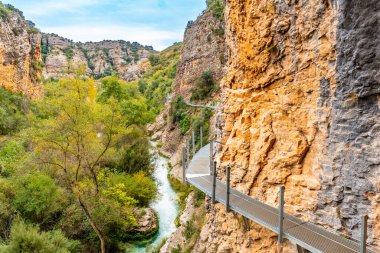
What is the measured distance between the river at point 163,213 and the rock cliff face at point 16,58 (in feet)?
59.6

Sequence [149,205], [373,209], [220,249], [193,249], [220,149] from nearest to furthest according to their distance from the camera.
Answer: [373,209] → [220,249] → [220,149] → [193,249] → [149,205]

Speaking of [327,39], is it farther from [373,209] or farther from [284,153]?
[373,209]

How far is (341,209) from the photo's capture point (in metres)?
5.62

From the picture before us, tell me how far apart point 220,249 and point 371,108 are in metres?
5.98

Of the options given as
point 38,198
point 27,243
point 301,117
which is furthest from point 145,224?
point 301,117

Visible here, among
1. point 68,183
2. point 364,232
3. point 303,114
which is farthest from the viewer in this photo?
point 68,183

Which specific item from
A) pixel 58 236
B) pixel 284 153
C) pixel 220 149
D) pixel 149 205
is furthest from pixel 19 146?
pixel 284 153

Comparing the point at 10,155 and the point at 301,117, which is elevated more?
the point at 301,117

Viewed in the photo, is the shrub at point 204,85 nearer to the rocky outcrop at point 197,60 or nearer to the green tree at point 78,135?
the rocky outcrop at point 197,60

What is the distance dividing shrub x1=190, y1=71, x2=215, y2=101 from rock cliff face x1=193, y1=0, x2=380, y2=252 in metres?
21.2

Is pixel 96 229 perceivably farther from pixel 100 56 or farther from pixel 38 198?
pixel 100 56

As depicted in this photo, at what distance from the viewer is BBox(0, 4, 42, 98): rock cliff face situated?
97.3 ft

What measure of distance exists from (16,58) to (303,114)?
33.0 m

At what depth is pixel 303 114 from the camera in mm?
6684
